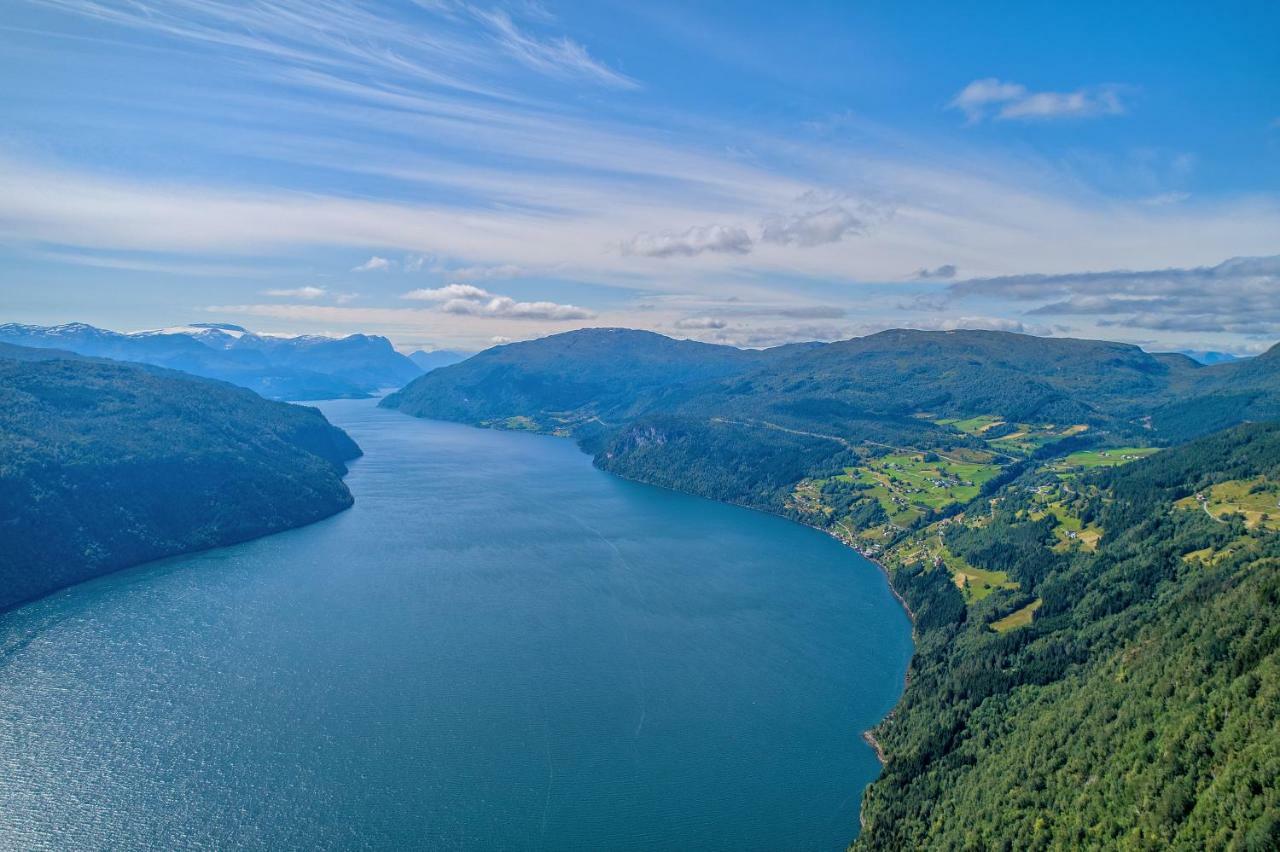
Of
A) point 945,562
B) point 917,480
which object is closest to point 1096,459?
point 917,480

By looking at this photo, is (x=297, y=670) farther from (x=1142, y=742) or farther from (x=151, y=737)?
(x=1142, y=742)

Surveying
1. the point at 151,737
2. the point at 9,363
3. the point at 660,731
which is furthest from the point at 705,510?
the point at 9,363

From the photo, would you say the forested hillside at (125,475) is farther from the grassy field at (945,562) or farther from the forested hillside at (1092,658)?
the grassy field at (945,562)

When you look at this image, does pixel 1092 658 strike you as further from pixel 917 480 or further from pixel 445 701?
pixel 917 480

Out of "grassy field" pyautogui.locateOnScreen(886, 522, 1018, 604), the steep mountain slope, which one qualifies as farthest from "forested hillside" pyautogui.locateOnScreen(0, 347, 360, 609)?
"grassy field" pyautogui.locateOnScreen(886, 522, 1018, 604)

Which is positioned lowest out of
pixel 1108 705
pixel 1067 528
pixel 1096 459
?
pixel 1096 459

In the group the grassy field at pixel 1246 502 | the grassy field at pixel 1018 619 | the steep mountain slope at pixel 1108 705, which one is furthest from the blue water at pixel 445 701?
the grassy field at pixel 1246 502
